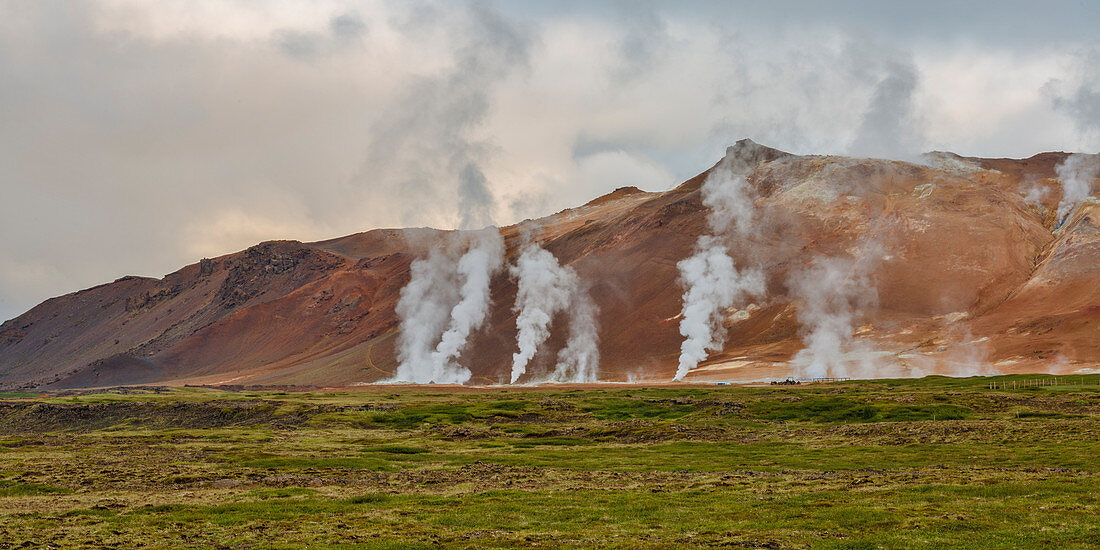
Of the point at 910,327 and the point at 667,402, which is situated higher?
the point at 910,327

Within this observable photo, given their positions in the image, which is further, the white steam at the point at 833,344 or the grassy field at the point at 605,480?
the white steam at the point at 833,344

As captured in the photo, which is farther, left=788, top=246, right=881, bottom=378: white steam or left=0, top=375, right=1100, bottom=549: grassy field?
left=788, top=246, right=881, bottom=378: white steam

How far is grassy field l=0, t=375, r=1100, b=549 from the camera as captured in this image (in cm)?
2841

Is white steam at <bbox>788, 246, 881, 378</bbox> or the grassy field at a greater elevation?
white steam at <bbox>788, 246, 881, 378</bbox>

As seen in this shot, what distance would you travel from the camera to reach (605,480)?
45094 mm

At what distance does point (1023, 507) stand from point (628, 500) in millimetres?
15690

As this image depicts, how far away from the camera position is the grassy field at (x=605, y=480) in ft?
93.2

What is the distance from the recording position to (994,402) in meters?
82.6

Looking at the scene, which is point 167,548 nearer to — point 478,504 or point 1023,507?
point 478,504

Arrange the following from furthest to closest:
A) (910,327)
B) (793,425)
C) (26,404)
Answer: (910,327)
(26,404)
(793,425)

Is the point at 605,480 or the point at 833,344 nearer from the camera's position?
the point at 605,480

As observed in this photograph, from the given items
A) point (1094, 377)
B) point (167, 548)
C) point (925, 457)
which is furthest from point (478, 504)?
point (1094, 377)

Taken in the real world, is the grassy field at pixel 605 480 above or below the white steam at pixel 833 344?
below

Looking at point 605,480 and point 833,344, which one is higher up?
point 833,344
